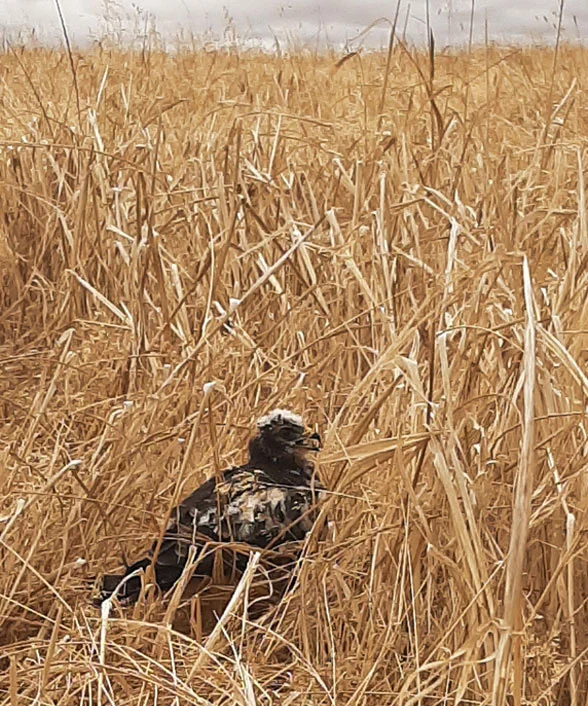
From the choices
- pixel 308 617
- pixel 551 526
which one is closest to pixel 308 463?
pixel 308 617

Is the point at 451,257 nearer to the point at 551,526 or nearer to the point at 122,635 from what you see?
the point at 551,526

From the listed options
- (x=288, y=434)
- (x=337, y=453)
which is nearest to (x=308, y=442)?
(x=288, y=434)

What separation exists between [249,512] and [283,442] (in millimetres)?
90

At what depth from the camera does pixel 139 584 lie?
0.97 meters

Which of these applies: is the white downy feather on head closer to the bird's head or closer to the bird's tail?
the bird's head

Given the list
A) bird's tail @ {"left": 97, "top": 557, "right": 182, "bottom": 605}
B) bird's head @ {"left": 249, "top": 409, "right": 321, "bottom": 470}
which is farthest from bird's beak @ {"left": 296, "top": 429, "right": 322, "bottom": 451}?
bird's tail @ {"left": 97, "top": 557, "right": 182, "bottom": 605}

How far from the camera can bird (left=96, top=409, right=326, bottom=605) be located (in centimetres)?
98

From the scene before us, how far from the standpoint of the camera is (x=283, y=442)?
103 cm

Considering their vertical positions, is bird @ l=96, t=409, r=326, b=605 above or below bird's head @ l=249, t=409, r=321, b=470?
below

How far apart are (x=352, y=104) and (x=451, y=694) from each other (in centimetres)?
248

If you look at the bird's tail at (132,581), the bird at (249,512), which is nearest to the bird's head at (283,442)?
the bird at (249,512)

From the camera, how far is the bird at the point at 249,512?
0.98 metres

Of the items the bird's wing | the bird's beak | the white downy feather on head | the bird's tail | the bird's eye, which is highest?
the white downy feather on head

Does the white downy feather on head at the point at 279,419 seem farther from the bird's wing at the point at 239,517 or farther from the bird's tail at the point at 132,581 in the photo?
the bird's tail at the point at 132,581
